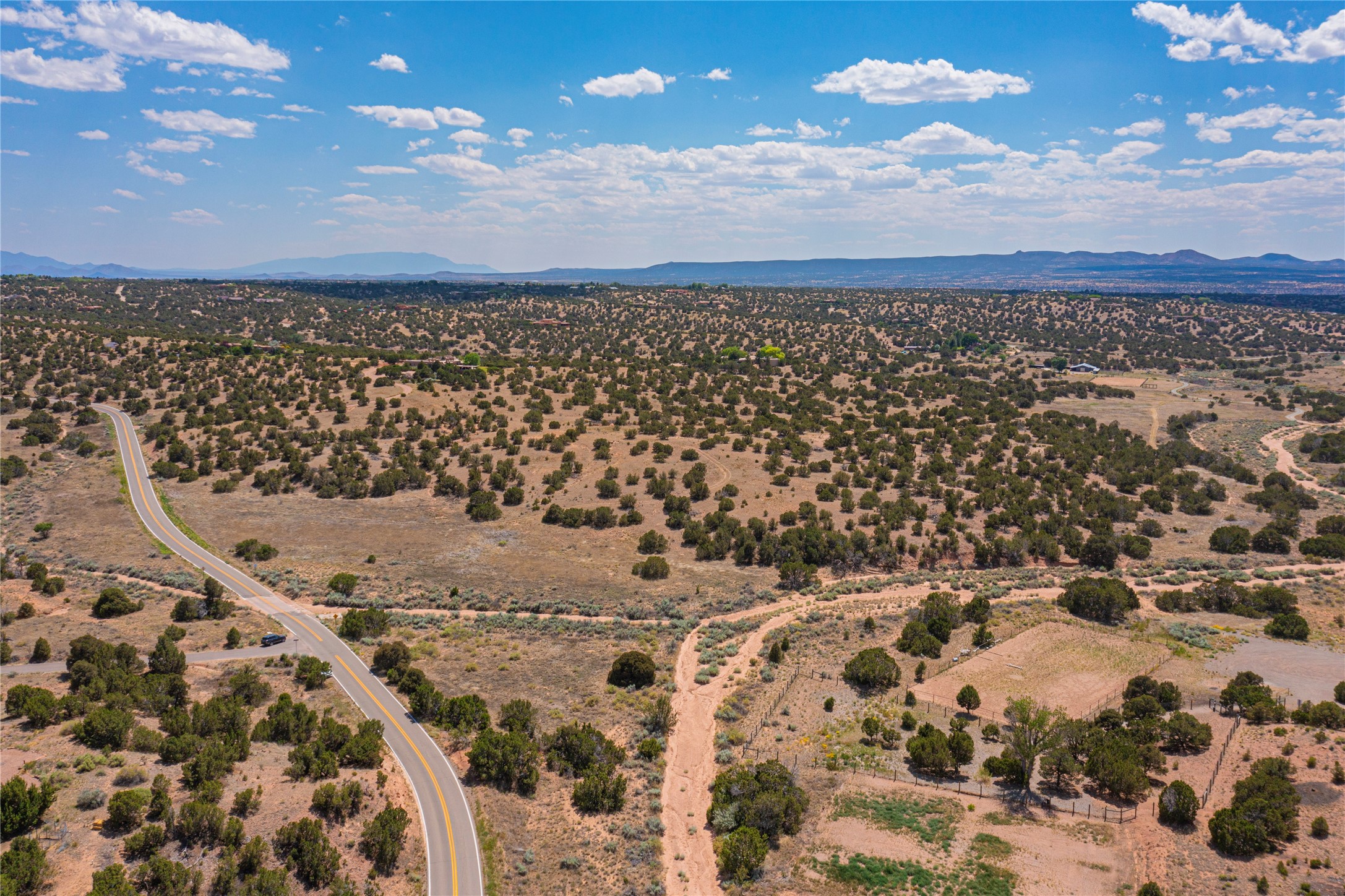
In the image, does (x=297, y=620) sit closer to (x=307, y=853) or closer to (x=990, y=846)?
(x=307, y=853)

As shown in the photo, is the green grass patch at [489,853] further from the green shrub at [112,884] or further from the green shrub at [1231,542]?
the green shrub at [1231,542]

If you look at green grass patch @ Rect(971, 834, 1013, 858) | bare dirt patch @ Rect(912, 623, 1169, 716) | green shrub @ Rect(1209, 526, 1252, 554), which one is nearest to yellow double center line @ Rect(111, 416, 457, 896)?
green grass patch @ Rect(971, 834, 1013, 858)

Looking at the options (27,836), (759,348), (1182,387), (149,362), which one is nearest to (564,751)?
(27,836)

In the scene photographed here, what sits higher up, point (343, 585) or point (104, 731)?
point (104, 731)

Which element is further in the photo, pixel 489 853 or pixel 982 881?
pixel 489 853

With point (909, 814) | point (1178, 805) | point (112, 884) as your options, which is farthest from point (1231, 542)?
point (112, 884)


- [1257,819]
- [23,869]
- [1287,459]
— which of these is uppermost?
[1287,459]

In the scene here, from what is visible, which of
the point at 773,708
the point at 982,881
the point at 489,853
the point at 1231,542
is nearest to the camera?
the point at 982,881
